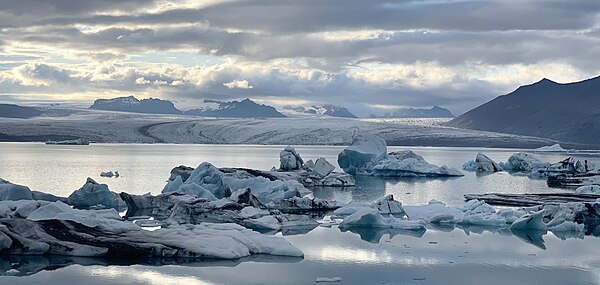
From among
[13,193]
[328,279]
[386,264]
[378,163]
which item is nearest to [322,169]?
[378,163]

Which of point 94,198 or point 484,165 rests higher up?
point 484,165

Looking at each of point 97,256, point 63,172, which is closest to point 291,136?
point 63,172

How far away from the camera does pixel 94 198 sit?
747 inches

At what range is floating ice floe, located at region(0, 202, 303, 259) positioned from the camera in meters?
11.9

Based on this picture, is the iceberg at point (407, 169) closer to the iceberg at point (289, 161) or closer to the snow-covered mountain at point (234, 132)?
the iceberg at point (289, 161)

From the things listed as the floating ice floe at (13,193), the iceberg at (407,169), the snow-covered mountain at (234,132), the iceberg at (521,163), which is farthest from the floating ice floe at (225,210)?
the snow-covered mountain at (234,132)

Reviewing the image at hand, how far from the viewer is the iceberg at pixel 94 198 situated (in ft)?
61.9

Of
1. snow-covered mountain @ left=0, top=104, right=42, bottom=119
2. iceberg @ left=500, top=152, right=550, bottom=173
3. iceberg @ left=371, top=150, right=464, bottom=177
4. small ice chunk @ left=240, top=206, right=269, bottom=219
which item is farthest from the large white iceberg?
snow-covered mountain @ left=0, top=104, right=42, bottom=119

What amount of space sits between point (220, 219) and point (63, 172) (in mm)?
18460

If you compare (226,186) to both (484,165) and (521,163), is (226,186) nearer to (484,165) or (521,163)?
(484,165)

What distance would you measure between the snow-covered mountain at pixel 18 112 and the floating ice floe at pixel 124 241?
397 feet

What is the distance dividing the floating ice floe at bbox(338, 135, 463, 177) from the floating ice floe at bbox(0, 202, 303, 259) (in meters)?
21.6

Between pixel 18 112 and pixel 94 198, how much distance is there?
11950cm

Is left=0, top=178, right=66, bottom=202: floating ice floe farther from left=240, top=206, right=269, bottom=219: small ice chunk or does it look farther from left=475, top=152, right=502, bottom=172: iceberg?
left=475, top=152, right=502, bottom=172: iceberg
